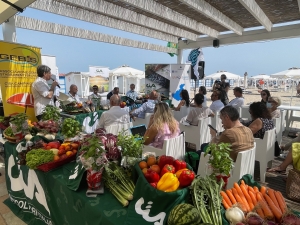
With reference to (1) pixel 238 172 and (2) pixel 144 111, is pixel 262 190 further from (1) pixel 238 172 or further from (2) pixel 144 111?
(2) pixel 144 111

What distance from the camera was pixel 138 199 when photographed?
50.7 inches

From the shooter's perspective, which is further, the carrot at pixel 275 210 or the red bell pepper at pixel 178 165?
the red bell pepper at pixel 178 165

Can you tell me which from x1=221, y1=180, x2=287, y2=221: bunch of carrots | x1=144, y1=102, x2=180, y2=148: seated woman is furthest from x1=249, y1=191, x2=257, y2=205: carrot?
x1=144, y1=102, x2=180, y2=148: seated woman

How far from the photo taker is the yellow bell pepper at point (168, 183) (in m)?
1.22

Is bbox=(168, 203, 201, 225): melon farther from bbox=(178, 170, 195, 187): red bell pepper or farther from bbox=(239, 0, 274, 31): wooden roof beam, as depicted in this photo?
bbox=(239, 0, 274, 31): wooden roof beam

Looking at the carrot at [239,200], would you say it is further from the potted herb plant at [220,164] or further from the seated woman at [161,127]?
the seated woman at [161,127]

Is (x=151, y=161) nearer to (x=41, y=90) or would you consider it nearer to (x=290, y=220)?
(x=290, y=220)

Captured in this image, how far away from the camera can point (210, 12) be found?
561cm

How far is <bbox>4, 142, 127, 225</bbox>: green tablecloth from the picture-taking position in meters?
1.36

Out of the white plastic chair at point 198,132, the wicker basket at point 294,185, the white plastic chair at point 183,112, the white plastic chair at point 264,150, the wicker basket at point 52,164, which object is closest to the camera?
the wicker basket at point 52,164

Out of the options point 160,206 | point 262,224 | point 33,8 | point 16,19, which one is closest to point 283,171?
point 262,224

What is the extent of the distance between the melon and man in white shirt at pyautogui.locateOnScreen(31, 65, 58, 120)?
317 centimetres

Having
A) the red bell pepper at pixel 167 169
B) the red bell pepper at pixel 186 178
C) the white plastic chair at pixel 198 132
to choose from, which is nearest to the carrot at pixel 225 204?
the red bell pepper at pixel 186 178

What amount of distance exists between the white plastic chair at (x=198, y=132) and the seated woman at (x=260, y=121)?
3.38ft
